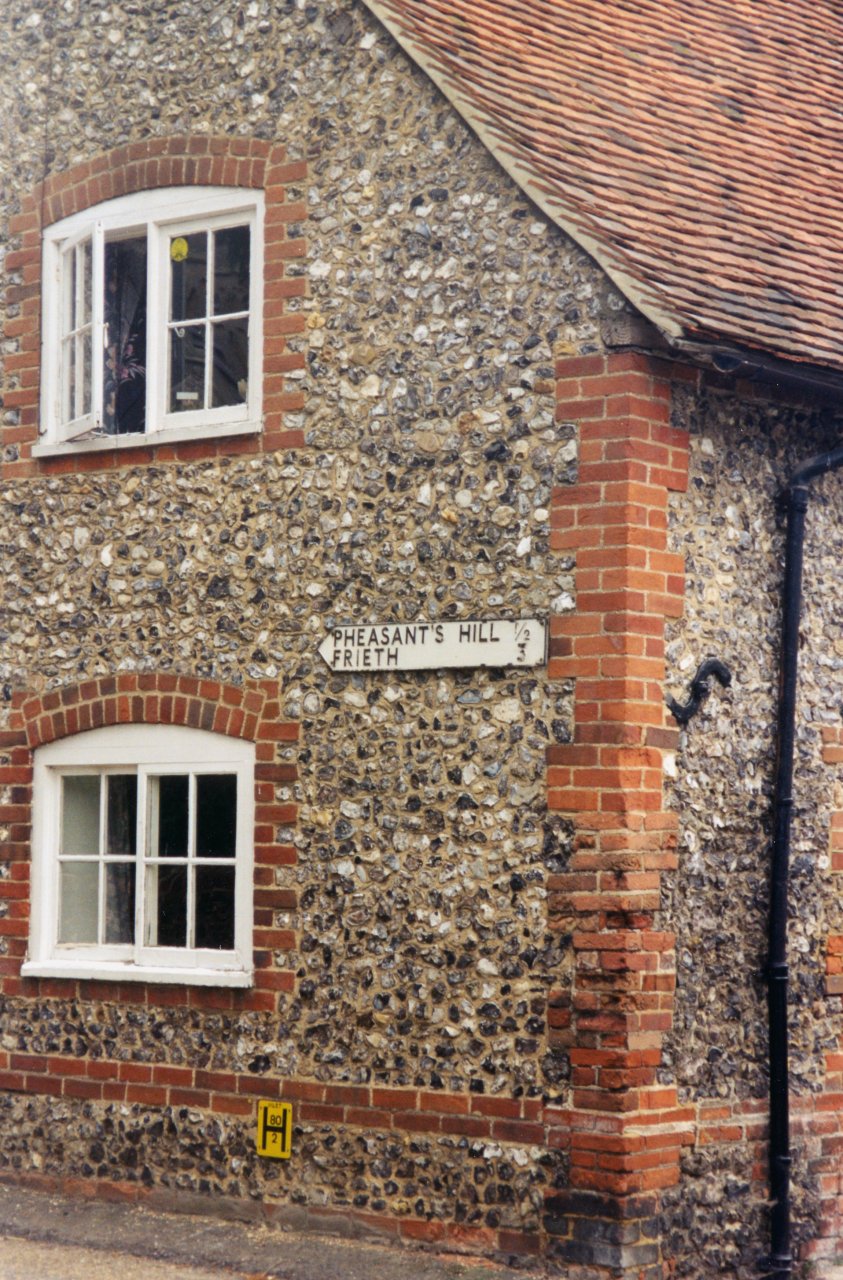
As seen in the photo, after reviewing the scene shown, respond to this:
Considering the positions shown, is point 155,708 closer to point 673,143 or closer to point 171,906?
point 171,906

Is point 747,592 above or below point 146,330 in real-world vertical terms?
below

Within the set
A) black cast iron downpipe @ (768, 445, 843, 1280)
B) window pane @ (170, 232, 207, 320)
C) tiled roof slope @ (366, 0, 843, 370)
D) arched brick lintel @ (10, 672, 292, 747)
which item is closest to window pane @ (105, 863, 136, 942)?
arched brick lintel @ (10, 672, 292, 747)

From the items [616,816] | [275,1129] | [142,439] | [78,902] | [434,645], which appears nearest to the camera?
[616,816]

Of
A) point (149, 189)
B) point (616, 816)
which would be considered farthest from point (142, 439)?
point (616, 816)

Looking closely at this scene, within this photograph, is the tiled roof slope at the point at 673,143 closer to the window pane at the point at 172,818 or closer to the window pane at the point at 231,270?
the window pane at the point at 231,270

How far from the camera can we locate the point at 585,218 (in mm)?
9344

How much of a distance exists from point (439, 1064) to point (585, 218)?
3.94 metres

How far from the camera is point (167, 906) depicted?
35.2ft

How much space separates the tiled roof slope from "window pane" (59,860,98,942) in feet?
13.5

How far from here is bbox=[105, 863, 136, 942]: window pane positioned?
10.9 metres

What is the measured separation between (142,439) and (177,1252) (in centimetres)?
418

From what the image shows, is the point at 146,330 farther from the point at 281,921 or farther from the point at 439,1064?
the point at 439,1064

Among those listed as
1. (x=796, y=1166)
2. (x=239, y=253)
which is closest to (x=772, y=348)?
(x=239, y=253)

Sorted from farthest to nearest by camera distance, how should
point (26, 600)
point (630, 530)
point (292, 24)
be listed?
1. point (26, 600)
2. point (292, 24)
3. point (630, 530)
